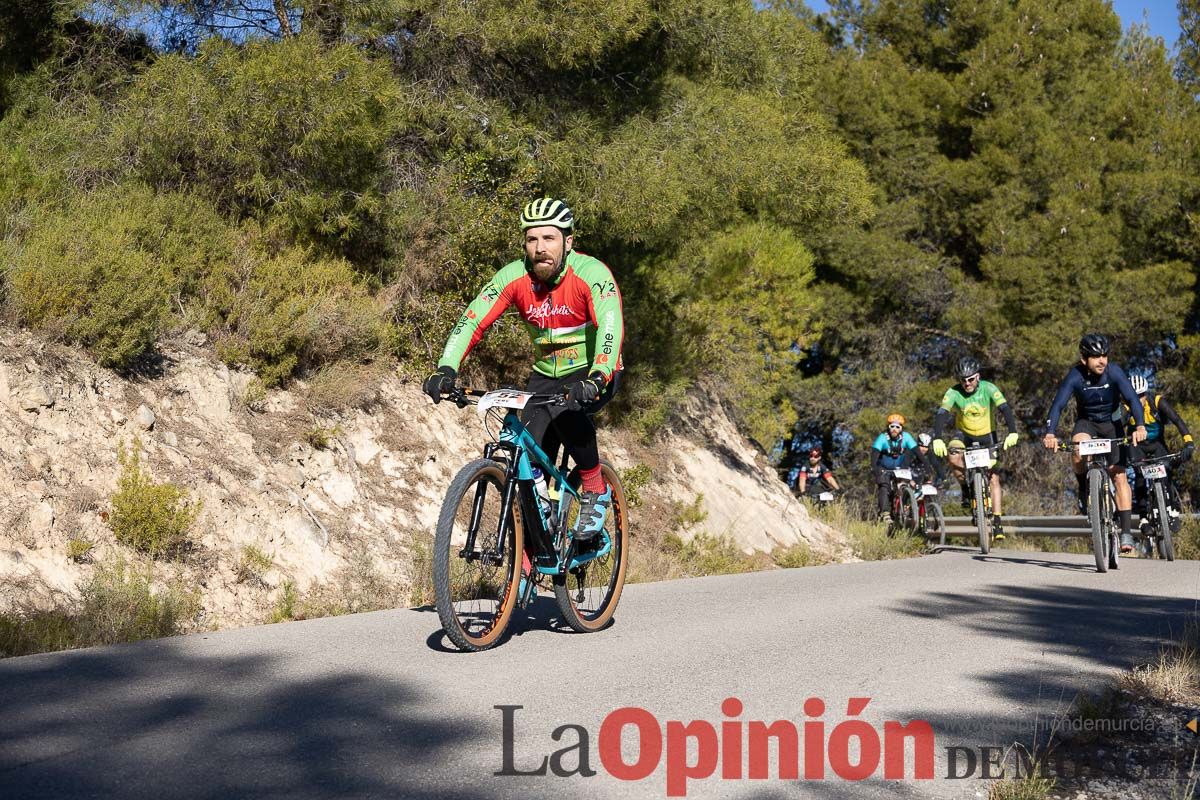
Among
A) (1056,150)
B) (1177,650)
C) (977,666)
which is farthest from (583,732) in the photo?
(1056,150)

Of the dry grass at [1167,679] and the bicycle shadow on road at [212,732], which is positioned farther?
the dry grass at [1167,679]

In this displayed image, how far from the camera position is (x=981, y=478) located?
15.3 meters

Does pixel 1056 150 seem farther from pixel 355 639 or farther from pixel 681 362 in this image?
pixel 355 639

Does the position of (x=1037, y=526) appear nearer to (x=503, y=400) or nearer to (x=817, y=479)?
(x=817, y=479)

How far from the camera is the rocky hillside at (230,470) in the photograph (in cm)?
802

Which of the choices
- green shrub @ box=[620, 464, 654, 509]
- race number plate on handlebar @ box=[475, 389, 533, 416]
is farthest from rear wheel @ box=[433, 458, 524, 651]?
green shrub @ box=[620, 464, 654, 509]

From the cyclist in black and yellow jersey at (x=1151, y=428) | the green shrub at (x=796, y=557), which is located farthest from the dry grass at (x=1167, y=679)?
Answer: the green shrub at (x=796, y=557)

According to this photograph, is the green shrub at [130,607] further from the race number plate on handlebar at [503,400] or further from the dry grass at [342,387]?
the dry grass at [342,387]

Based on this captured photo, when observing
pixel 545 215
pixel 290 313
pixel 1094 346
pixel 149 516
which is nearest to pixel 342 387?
pixel 290 313

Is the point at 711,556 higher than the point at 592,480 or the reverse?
the reverse

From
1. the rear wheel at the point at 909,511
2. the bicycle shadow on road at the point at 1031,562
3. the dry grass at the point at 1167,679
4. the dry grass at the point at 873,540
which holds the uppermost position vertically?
the rear wheel at the point at 909,511

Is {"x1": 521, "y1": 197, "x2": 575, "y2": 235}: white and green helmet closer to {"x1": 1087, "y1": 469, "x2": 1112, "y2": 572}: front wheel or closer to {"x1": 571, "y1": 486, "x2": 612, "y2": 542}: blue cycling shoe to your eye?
{"x1": 571, "y1": 486, "x2": 612, "y2": 542}: blue cycling shoe

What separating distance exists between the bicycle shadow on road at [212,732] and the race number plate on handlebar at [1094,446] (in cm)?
902

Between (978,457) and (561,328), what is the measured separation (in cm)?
942
